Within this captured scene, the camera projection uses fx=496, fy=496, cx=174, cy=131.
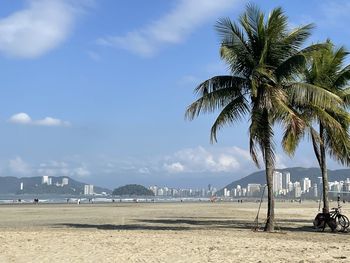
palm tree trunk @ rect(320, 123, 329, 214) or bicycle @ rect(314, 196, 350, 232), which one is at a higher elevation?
palm tree trunk @ rect(320, 123, 329, 214)

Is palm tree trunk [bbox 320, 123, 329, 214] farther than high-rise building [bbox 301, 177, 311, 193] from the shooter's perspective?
No

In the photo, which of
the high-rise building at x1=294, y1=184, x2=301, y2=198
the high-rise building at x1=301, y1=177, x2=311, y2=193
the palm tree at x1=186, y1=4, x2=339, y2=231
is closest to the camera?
the palm tree at x1=186, y1=4, x2=339, y2=231

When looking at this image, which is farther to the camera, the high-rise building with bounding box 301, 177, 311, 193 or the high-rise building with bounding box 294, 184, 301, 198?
the high-rise building with bounding box 301, 177, 311, 193

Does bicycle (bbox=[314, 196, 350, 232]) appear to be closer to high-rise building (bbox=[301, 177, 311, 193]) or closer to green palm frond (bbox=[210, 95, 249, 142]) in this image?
green palm frond (bbox=[210, 95, 249, 142])

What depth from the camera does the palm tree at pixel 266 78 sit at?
744 inches

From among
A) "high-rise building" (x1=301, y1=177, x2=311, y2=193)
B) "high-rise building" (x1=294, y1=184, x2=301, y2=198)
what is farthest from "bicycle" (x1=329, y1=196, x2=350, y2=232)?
"high-rise building" (x1=301, y1=177, x2=311, y2=193)

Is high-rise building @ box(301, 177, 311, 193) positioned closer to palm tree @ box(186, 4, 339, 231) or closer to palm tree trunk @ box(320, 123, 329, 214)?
palm tree trunk @ box(320, 123, 329, 214)

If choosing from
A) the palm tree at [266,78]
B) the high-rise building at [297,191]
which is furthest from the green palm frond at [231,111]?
the high-rise building at [297,191]

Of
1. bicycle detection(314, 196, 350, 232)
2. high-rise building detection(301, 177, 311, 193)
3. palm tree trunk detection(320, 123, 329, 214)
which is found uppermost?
high-rise building detection(301, 177, 311, 193)

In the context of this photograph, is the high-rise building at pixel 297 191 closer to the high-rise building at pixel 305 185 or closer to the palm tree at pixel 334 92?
the high-rise building at pixel 305 185

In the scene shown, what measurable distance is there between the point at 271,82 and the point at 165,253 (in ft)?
30.2

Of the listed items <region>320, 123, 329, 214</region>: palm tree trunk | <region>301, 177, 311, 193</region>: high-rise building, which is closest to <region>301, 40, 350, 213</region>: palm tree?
<region>320, 123, 329, 214</region>: palm tree trunk

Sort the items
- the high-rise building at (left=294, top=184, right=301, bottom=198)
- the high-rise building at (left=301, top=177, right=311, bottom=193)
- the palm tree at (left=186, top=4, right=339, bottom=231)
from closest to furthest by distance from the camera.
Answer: the palm tree at (left=186, top=4, right=339, bottom=231) < the high-rise building at (left=294, top=184, right=301, bottom=198) < the high-rise building at (left=301, top=177, right=311, bottom=193)

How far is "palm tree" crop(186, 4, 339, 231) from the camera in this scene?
62.0ft
